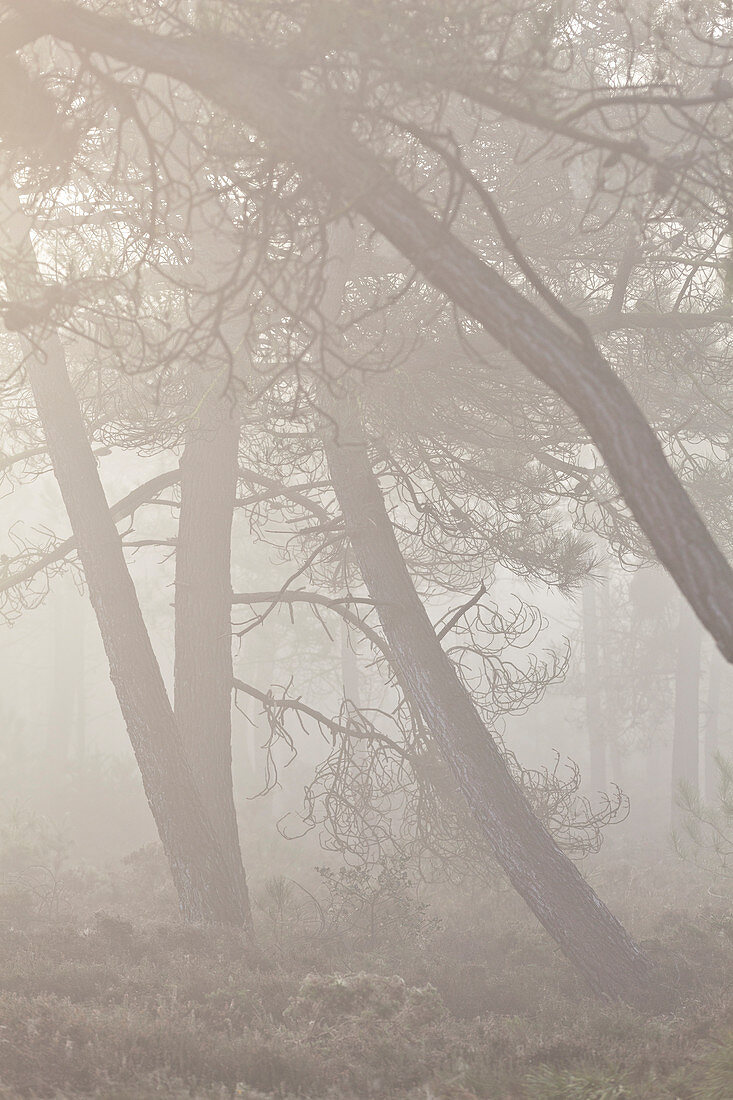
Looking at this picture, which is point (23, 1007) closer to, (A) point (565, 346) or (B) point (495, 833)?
(B) point (495, 833)

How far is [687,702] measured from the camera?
2284 cm

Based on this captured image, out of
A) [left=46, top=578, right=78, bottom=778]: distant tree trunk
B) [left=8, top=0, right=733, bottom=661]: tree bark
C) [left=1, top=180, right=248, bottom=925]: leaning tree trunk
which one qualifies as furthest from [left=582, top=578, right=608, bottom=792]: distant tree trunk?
[left=8, top=0, right=733, bottom=661]: tree bark

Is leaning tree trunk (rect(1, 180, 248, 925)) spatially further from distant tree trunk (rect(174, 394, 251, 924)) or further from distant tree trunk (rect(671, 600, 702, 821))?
distant tree trunk (rect(671, 600, 702, 821))

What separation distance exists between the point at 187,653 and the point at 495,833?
373 centimetres

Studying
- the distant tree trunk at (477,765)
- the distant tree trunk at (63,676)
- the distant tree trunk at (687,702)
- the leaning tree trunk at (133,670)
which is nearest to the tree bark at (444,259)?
the distant tree trunk at (477,765)

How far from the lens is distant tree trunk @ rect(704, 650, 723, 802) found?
85.5 feet

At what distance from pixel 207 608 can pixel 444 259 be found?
600cm

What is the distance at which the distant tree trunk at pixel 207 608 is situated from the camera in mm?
9008

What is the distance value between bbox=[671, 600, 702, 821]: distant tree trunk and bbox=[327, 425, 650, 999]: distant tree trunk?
1674 centimetres

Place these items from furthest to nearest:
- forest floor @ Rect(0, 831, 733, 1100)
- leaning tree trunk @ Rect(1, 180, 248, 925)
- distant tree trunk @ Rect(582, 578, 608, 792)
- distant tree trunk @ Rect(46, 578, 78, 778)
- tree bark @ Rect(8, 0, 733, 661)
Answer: distant tree trunk @ Rect(46, 578, 78, 778) → distant tree trunk @ Rect(582, 578, 608, 792) → leaning tree trunk @ Rect(1, 180, 248, 925) → forest floor @ Rect(0, 831, 733, 1100) → tree bark @ Rect(8, 0, 733, 661)

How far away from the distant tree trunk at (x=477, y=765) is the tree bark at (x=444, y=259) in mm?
2598

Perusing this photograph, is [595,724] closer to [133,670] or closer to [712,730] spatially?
[712,730]

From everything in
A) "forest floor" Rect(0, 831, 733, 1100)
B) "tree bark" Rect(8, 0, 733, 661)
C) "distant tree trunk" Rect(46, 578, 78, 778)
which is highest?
"distant tree trunk" Rect(46, 578, 78, 778)

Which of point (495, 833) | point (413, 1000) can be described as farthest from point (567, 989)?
point (413, 1000)
